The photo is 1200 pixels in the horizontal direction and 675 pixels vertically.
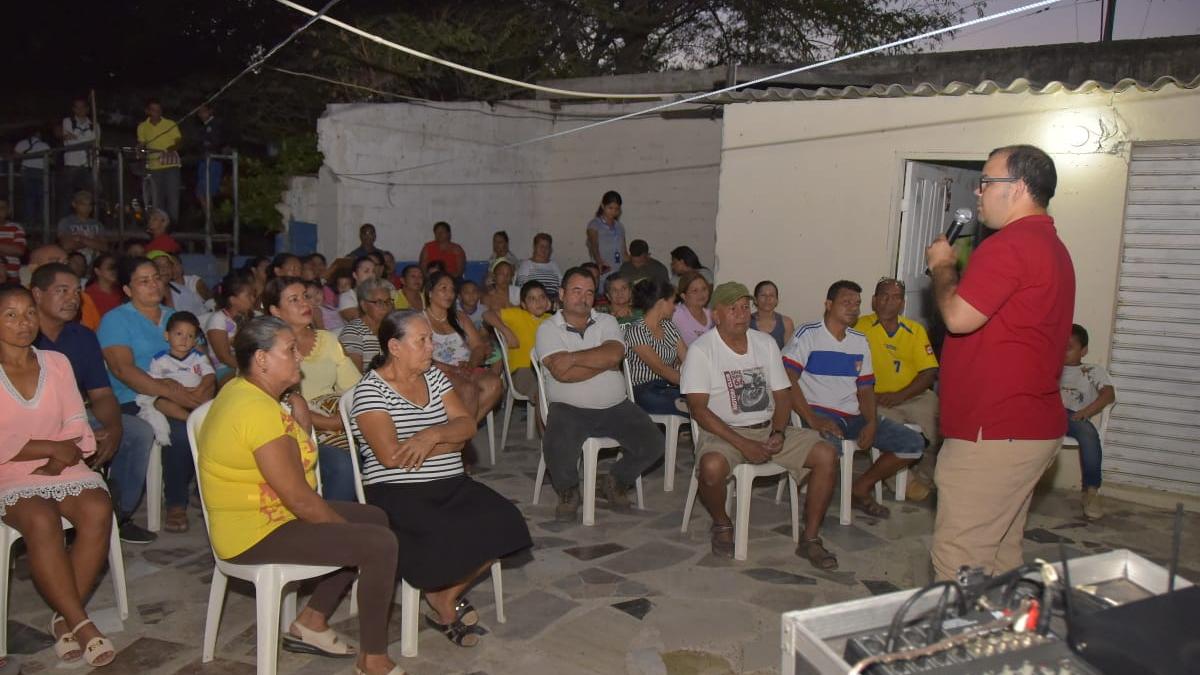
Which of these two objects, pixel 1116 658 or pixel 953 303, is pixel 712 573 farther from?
pixel 1116 658

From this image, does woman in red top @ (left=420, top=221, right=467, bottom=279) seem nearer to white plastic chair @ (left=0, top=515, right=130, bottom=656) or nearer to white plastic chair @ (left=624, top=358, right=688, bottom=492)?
white plastic chair @ (left=624, top=358, right=688, bottom=492)

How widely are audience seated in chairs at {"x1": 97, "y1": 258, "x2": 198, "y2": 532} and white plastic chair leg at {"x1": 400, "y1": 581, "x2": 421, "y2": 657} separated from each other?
6.23ft

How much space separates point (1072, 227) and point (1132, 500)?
6.06 ft

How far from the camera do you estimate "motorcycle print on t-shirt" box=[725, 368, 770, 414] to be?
16.6 feet

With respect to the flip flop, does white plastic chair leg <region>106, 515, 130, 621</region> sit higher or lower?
higher

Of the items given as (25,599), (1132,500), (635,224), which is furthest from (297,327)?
(635,224)

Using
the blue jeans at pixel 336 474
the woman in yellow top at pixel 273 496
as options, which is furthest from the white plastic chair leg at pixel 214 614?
the blue jeans at pixel 336 474

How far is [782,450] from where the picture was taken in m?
5.00

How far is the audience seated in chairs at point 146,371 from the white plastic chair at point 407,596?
52.2 inches

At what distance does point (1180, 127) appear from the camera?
19.4 feet

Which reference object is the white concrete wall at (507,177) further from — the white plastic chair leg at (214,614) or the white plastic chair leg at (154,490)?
the white plastic chair leg at (214,614)

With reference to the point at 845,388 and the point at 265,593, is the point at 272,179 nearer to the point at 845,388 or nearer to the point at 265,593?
the point at 845,388

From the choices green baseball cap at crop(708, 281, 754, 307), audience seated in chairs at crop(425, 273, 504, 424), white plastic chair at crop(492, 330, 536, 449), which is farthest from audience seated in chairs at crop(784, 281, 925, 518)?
white plastic chair at crop(492, 330, 536, 449)

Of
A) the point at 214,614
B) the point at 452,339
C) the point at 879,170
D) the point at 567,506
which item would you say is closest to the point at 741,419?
the point at 567,506
